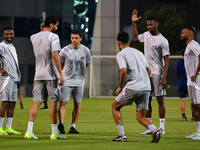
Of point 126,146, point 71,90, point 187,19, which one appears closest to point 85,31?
point 187,19

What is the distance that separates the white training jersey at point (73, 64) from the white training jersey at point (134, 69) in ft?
7.07

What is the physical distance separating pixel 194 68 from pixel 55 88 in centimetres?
287

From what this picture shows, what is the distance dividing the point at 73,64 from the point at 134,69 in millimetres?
2326

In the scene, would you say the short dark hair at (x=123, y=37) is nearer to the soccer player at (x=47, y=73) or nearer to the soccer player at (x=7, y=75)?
the soccer player at (x=47, y=73)

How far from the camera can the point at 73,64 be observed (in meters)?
9.07

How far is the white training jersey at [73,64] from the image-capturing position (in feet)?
29.8

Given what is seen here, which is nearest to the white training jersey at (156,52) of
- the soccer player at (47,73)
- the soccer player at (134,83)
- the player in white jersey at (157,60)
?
the player in white jersey at (157,60)

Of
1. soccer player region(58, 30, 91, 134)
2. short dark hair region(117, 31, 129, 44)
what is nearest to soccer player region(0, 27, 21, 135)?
soccer player region(58, 30, 91, 134)

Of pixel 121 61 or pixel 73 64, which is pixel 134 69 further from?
pixel 73 64

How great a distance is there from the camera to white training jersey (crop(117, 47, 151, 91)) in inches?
279

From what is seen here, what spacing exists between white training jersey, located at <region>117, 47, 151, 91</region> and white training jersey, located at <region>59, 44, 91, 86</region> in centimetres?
215

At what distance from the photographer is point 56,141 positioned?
7.23 m

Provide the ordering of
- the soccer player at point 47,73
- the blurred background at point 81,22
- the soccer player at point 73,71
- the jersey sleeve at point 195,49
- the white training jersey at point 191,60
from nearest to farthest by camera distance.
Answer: the soccer player at point 47,73
the jersey sleeve at point 195,49
the white training jersey at point 191,60
the soccer player at point 73,71
the blurred background at point 81,22

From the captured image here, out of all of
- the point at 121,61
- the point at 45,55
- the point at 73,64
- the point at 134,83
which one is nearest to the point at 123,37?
the point at 121,61
